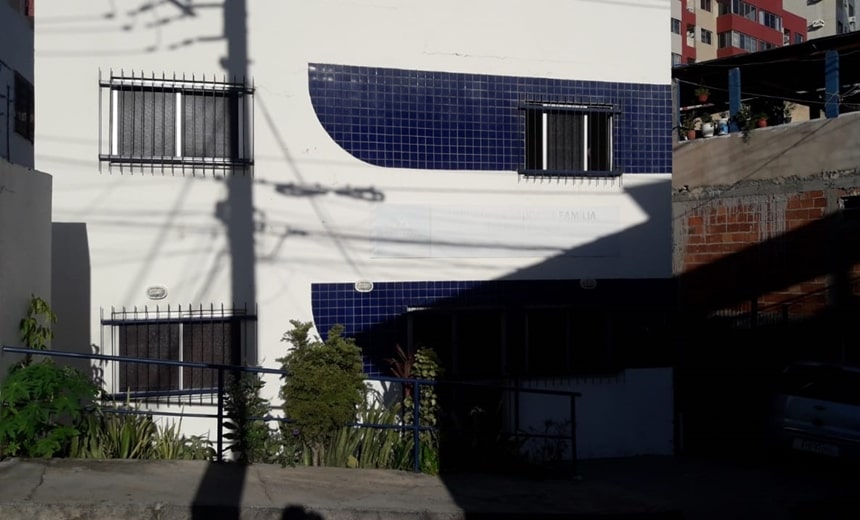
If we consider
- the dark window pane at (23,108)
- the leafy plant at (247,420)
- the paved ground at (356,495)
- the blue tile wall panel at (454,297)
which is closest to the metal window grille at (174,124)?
the blue tile wall panel at (454,297)

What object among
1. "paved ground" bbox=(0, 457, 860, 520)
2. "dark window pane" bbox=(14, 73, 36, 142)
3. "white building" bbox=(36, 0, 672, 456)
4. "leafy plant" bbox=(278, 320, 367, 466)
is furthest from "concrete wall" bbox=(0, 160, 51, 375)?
"dark window pane" bbox=(14, 73, 36, 142)

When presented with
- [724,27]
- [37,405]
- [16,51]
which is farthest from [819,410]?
[724,27]

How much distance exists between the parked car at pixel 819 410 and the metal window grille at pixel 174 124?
7622mm

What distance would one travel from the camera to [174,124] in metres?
10.7

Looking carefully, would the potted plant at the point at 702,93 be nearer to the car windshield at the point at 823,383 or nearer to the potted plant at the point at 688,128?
the potted plant at the point at 688,128

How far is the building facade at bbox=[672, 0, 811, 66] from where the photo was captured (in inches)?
1925

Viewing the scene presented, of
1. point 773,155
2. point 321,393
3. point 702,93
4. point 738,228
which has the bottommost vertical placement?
point 321,393

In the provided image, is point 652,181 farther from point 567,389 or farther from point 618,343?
point 567,389

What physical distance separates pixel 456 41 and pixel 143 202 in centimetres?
426

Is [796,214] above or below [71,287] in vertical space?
above

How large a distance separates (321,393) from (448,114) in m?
4.08

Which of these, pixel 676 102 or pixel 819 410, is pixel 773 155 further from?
pixel 819 410

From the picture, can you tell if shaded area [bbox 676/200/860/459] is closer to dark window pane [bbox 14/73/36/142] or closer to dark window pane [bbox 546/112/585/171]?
dark window pane [bbox 546/112/585/171]

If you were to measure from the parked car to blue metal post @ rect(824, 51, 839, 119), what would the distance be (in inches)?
163
